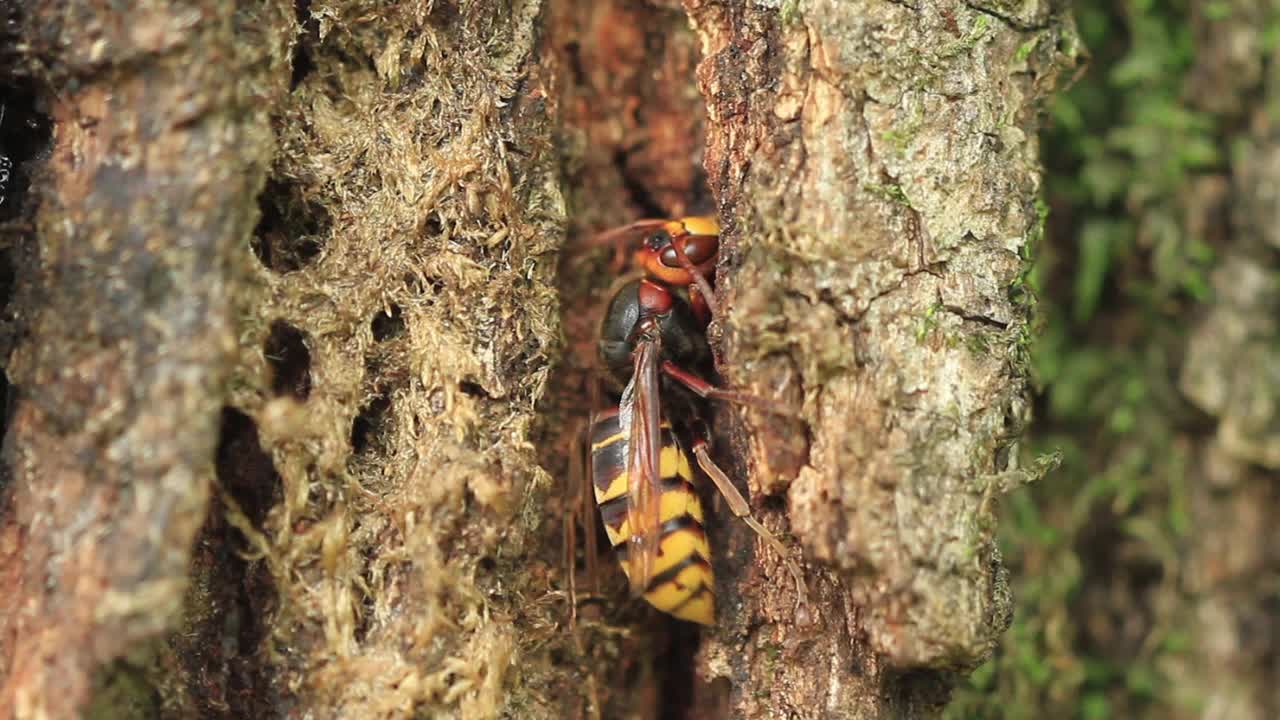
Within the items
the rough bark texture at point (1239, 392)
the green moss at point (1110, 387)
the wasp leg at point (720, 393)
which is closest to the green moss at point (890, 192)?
the wasp leg at point (720, 393)

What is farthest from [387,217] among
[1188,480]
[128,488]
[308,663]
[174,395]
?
[1188,480]

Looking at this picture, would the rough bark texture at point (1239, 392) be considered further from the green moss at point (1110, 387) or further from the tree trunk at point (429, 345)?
the tree trunk at point (429, 345)

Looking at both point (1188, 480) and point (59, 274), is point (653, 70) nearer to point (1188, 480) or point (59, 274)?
point (59, 274)

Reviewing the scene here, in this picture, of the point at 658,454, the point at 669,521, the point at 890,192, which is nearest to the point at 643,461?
the point at 658,454

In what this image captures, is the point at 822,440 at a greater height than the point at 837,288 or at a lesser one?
lesser

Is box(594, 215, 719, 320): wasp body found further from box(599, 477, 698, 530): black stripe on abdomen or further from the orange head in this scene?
box(599, 477, 698, 530): black stripe on abdomen

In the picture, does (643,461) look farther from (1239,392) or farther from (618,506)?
(1239,392)
